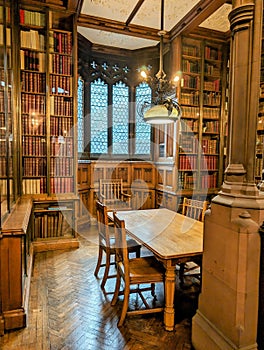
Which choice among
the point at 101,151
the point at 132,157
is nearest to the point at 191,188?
the point at 132,157

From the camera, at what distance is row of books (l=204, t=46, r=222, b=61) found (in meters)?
4.75

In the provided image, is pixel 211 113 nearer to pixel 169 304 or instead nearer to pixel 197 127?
pixel 197 127

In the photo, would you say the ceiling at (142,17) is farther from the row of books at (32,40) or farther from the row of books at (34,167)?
the row of books at (34,167)

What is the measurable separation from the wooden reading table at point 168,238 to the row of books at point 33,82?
219cm

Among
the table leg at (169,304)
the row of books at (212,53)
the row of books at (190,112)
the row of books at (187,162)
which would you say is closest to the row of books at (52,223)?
the row of books at (187,162)

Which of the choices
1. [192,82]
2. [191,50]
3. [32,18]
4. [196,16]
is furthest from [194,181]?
[32,18]

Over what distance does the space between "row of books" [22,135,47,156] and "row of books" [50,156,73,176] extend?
0.20 meters

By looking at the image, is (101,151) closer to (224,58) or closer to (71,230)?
(71,230)

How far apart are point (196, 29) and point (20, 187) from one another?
3875 mm

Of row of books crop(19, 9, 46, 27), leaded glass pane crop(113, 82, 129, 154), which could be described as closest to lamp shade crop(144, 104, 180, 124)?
row of books crop(19, 9, 46, 27)

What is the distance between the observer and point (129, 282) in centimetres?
215

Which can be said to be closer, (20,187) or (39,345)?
(39,345)

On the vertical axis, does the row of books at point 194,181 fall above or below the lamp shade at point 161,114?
below

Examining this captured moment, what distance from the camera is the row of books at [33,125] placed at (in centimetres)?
378
